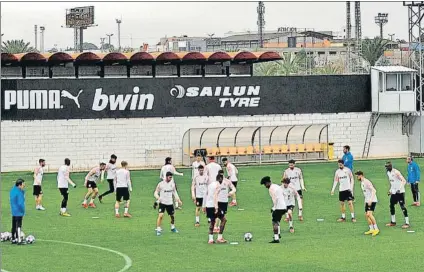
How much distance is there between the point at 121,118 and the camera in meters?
56.1

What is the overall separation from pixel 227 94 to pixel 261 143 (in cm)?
357

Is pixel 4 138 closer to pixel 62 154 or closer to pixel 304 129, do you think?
pixel 62 154

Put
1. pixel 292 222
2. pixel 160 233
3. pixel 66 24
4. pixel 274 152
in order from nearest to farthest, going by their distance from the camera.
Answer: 1. pixel 160 233
2. pixel 292 222
3. pixel 274 152
4. pixel 66 24

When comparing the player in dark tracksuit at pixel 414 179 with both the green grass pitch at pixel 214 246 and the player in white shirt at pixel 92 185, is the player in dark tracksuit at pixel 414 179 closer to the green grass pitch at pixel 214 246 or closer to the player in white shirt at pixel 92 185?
the green grass pitch at pixel 214 246

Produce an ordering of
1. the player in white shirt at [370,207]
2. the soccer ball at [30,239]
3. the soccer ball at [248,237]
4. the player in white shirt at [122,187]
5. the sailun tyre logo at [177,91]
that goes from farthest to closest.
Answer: the sailun tyre logo at [177,91] → the player in white shirt at [122,187] → the player in white shirt at [370,207] → the soccer ball at [248,237] → the soccer ball at [30,239]

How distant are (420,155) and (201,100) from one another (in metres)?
13.7

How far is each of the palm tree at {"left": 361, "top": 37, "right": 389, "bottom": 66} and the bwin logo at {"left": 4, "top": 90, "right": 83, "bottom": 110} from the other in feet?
216

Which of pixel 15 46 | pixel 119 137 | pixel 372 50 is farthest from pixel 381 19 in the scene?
pixel 119 137

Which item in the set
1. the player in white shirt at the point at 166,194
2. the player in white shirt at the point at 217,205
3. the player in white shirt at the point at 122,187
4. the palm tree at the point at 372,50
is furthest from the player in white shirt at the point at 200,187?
the palm tree at the point at 372,50

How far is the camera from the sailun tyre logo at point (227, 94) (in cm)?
5719

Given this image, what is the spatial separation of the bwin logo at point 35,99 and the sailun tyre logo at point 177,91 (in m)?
5.45

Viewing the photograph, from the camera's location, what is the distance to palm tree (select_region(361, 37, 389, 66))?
4577 inches

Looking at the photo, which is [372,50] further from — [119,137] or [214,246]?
[214,246]

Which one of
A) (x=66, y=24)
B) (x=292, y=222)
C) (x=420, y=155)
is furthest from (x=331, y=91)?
(x=66, y=24)
